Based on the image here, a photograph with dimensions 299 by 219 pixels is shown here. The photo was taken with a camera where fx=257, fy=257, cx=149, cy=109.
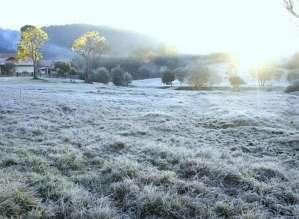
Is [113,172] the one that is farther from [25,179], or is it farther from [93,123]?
[93,123]

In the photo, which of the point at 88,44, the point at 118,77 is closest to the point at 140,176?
the point at 88,44

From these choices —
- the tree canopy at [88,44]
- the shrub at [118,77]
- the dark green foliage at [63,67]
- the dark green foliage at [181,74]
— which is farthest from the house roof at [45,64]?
the dark green foliage at [181,74]

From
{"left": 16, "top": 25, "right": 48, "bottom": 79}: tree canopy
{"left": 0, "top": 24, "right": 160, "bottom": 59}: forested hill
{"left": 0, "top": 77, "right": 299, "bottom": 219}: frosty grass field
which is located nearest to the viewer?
{"left": 0, "top": 77, "right": 299, "bottom": 219}: frosty grass field

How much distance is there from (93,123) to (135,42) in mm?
156842

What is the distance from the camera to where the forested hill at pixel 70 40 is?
A: 154m

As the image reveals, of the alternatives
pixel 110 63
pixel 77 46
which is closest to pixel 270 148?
pixel 77 46

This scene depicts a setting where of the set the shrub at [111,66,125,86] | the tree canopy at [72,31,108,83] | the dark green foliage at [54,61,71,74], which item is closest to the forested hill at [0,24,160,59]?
the dark green foliage at [54,61,71,74]

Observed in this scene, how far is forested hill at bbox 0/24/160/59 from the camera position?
154m

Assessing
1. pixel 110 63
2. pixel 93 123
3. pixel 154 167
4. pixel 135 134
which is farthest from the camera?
pixel 110 63

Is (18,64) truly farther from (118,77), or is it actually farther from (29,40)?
(118,77)

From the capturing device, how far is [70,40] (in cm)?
17900

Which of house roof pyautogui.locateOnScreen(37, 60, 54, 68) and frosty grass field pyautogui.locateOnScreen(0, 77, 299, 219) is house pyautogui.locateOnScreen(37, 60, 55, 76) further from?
frosty grass field pyautogui.locateOnScreen(0, 77, 299, 219)

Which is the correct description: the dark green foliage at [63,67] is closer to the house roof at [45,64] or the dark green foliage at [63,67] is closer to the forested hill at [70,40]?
the house roof at [45,64]

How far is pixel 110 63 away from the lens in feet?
346
